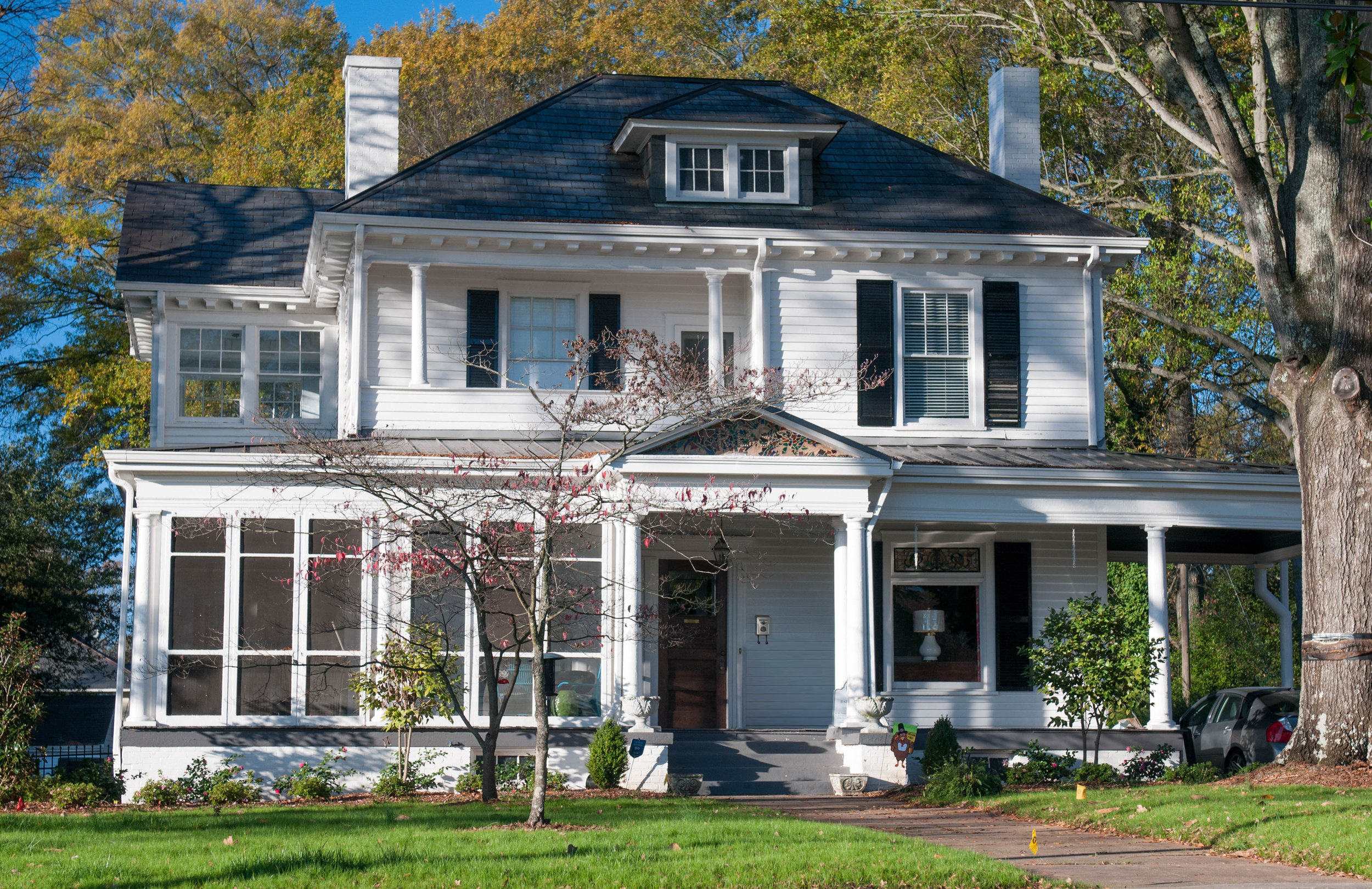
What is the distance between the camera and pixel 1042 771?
15.7 metres

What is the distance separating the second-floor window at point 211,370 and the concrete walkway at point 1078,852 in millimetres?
10426

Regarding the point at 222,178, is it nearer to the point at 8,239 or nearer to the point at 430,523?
the point at 8,239

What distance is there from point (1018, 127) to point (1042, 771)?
33.1 ft

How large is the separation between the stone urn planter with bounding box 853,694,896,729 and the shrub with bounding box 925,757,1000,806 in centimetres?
110

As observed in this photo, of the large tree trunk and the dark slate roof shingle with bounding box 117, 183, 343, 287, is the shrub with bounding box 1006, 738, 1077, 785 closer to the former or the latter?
the large tree trunk

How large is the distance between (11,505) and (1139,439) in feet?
70.0

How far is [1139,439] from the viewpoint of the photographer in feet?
94.0

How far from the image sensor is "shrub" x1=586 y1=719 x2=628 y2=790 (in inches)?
572

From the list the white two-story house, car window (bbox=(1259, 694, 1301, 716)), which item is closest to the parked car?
car window (bbox=(1259, 694, 1301, 716))

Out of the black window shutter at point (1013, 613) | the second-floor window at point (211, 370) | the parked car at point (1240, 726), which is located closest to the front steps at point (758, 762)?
the black window shutter at point (1013, 613)

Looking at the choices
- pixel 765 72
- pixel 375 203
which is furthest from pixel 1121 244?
pixel 765 72

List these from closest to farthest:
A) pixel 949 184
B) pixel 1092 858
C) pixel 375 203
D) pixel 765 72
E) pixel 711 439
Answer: pixel 1092 858 < pixel 711 439 < pixel 375 203 < pixel 949 184 < pixel 765 72

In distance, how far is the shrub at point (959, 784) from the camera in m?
14.1

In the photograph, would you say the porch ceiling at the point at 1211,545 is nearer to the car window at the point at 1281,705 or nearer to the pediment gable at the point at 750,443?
A: the car window at the point at 1281,705
